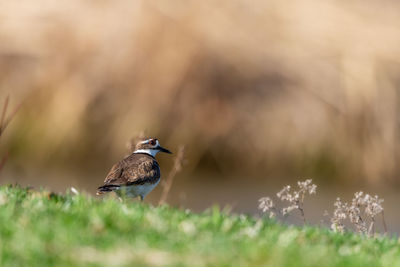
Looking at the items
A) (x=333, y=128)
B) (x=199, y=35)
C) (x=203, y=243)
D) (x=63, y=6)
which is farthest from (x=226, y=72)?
(x=203, y=243)

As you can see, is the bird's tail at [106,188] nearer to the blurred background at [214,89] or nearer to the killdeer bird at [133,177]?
the killdeer bird at [133,177]

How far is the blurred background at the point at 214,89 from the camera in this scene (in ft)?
56.0

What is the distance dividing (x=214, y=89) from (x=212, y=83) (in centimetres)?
13

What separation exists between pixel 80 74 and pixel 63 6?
170 cm

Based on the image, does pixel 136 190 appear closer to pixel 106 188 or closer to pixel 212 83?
pixel 106 188

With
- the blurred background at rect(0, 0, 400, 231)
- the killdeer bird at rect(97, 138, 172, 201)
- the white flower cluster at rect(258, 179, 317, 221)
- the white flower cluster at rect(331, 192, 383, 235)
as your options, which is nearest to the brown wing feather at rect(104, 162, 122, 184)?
the killdeer bird at rect(97, 138, 172, 201)

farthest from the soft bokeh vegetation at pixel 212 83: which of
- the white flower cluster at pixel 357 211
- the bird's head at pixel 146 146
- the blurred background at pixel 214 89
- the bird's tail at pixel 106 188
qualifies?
the white flower cluster at pixel 357 211

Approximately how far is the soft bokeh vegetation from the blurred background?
0.03 meters

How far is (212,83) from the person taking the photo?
17.8 m

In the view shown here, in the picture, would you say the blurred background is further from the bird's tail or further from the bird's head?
the bird's tail

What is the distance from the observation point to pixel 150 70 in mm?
17953

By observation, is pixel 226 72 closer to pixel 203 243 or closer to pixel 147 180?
pixel 147 180

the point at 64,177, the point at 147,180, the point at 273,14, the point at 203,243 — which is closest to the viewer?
the point at 203,243

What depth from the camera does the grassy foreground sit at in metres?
5.41
